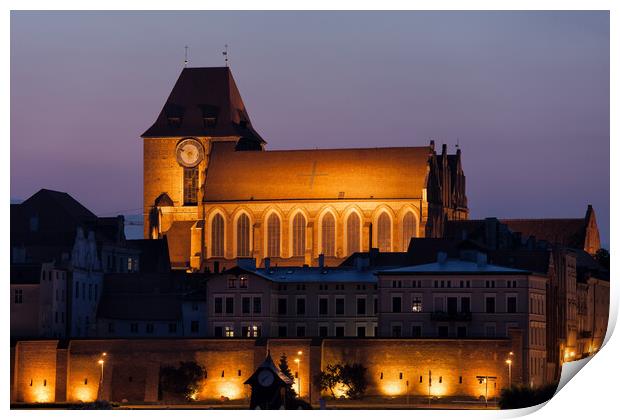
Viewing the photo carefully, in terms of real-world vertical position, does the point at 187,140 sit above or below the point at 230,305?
above

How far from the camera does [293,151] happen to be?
148125mm

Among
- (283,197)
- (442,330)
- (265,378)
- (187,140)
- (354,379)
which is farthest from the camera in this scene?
(187,140)

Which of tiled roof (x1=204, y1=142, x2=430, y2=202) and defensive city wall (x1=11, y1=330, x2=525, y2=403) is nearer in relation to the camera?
defensive city wall (x1=11, y1=330, x2=525, y2=403)

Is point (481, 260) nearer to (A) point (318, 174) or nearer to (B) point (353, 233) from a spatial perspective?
(B) point (353, 233)

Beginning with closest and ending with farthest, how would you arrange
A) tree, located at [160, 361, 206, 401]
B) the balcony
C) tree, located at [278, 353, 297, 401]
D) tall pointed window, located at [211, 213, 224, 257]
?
tree, located at [278, 353, 297, 401]
tree, located at [160, 361, 206, 401]
the balcony
tall pointed window, located at [211, 213, 224, 257]

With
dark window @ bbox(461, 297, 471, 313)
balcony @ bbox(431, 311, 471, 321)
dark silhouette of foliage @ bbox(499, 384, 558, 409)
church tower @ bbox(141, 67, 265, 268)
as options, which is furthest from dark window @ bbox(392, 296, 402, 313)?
church tower @ bbox(141, 67, 265, 268)

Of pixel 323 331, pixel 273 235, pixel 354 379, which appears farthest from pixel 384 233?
pixel 354 379

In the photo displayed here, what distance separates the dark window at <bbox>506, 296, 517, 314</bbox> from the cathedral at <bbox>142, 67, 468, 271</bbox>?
31.0m

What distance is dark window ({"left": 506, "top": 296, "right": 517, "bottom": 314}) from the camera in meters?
105

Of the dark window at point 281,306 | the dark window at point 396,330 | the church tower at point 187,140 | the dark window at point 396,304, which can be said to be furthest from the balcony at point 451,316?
the church tower at point 187,140

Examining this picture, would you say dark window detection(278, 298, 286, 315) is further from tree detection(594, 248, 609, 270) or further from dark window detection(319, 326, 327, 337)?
tree detection(594, 248, 609, 270)

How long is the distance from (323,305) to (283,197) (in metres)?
33.8

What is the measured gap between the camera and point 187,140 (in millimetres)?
152000

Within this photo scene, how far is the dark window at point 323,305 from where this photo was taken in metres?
111
